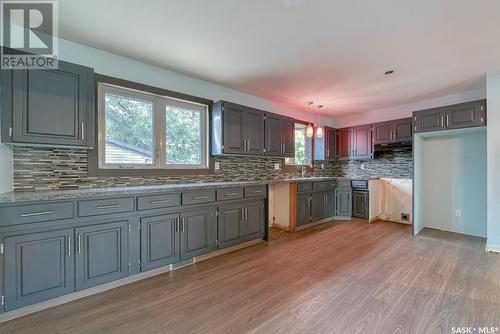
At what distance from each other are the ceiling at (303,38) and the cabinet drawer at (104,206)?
1.65 m

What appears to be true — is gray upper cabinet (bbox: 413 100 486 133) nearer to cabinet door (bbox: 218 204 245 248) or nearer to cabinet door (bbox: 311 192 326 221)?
cabinet door (bbox: 311 192 326 221)

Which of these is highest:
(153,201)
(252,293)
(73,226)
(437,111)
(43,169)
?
(437,111)

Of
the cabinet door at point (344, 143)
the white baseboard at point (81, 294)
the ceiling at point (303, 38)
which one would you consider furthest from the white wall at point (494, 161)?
the white baseboard at point (81, 294)

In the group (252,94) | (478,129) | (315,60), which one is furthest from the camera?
(252,94)

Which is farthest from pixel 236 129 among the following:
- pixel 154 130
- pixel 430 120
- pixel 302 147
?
pixel 430 120

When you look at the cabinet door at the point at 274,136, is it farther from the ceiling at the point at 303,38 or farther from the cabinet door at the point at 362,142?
the cabinet door at the point at 362,142

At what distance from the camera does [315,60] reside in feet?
9.09

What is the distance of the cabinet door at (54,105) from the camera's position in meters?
1.92

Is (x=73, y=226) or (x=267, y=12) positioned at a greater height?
(x=267, y=12)

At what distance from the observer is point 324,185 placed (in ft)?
15.3

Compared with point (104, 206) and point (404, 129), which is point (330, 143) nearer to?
point (404, 129)

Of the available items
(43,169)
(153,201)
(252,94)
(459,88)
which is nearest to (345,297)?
(153,201)

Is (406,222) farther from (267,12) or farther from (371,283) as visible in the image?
(267,12)

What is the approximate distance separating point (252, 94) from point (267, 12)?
219 centimetres
